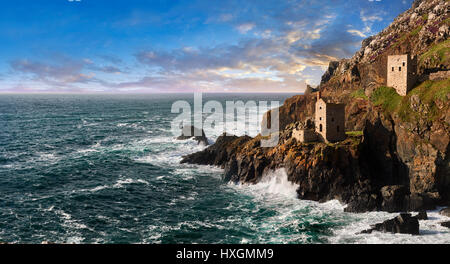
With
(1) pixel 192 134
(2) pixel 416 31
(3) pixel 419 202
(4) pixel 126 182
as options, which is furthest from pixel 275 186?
(2) pixel 416 31

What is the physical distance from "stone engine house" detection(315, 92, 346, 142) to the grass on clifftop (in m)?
9.07

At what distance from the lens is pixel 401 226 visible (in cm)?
3697

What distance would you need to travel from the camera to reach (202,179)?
61062 mm

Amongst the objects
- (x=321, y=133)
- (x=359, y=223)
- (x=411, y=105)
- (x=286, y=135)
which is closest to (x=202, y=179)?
(x=286, y=135)

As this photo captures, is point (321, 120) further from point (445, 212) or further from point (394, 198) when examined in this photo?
point (445, 212)

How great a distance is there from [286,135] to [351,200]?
19285 millimetres

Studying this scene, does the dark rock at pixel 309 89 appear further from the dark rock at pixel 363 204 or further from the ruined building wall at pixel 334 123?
the dark rock at pixel 363 204

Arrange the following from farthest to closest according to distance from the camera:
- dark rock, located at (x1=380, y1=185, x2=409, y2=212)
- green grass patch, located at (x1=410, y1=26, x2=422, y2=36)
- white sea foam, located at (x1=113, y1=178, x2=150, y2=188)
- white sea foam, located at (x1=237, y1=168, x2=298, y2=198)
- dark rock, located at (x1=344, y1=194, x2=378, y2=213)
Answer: green grass patch, located at (x1=410, y1=26, x2=422, y2=36), white sea foam, located at (x1=113, y1=178, x2=150, y2=188), white sea foam, located at (x1=237, y1=168, x2=298, y2=198), dark rock, located at (x1=344, y1=194, x2=378, y2=213), dark rock, located at (x1=380, y1=185, x2=409, y2=212)

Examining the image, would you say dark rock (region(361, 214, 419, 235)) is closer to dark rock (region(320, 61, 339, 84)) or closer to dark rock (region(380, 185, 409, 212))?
dark rock (region(380, 185, 409, 212))

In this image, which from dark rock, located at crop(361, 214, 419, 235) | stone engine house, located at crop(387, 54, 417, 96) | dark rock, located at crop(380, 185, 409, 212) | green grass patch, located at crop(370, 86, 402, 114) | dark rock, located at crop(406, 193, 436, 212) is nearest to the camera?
dark rock, located at crop(361, 214, 419, 235)

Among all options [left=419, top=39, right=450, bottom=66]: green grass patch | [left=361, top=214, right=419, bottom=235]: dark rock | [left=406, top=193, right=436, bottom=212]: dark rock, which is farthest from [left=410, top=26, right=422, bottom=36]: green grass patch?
[left=361, top=214, right=419, bottom=235]: dark rock

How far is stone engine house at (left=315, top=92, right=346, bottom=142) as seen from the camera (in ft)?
180

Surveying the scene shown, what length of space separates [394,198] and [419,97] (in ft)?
64.4

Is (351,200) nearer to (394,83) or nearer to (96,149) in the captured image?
(394,83)
